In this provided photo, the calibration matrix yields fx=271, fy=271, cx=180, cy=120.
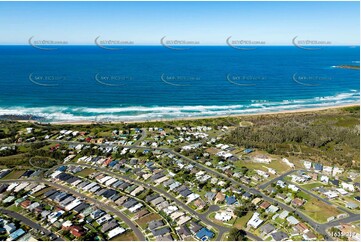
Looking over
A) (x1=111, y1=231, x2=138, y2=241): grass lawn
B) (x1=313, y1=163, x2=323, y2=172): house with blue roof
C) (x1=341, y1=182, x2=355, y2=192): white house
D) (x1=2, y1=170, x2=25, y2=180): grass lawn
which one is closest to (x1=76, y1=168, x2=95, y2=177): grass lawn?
(x1=2, y1=170, x2=25, y2=180): grass lawn

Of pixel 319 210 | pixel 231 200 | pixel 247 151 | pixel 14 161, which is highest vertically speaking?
pixel 14 161

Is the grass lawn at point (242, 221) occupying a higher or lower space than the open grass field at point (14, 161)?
lower

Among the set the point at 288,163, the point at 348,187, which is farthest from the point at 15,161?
the point at 348,187

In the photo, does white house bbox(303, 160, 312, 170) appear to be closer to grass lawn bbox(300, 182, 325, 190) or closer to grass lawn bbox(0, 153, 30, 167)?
grass lawn bbox(300, 182, 325, 190)

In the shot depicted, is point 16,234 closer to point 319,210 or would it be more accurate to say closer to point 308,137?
point 319,210

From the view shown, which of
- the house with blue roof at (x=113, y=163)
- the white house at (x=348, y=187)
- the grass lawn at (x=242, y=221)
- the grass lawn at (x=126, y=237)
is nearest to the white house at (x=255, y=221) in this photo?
the grass lawn at (x=242, y=221)

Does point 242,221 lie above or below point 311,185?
below

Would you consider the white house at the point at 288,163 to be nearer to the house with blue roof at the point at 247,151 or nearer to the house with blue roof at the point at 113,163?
the house with blue roof at the point at 247,151
